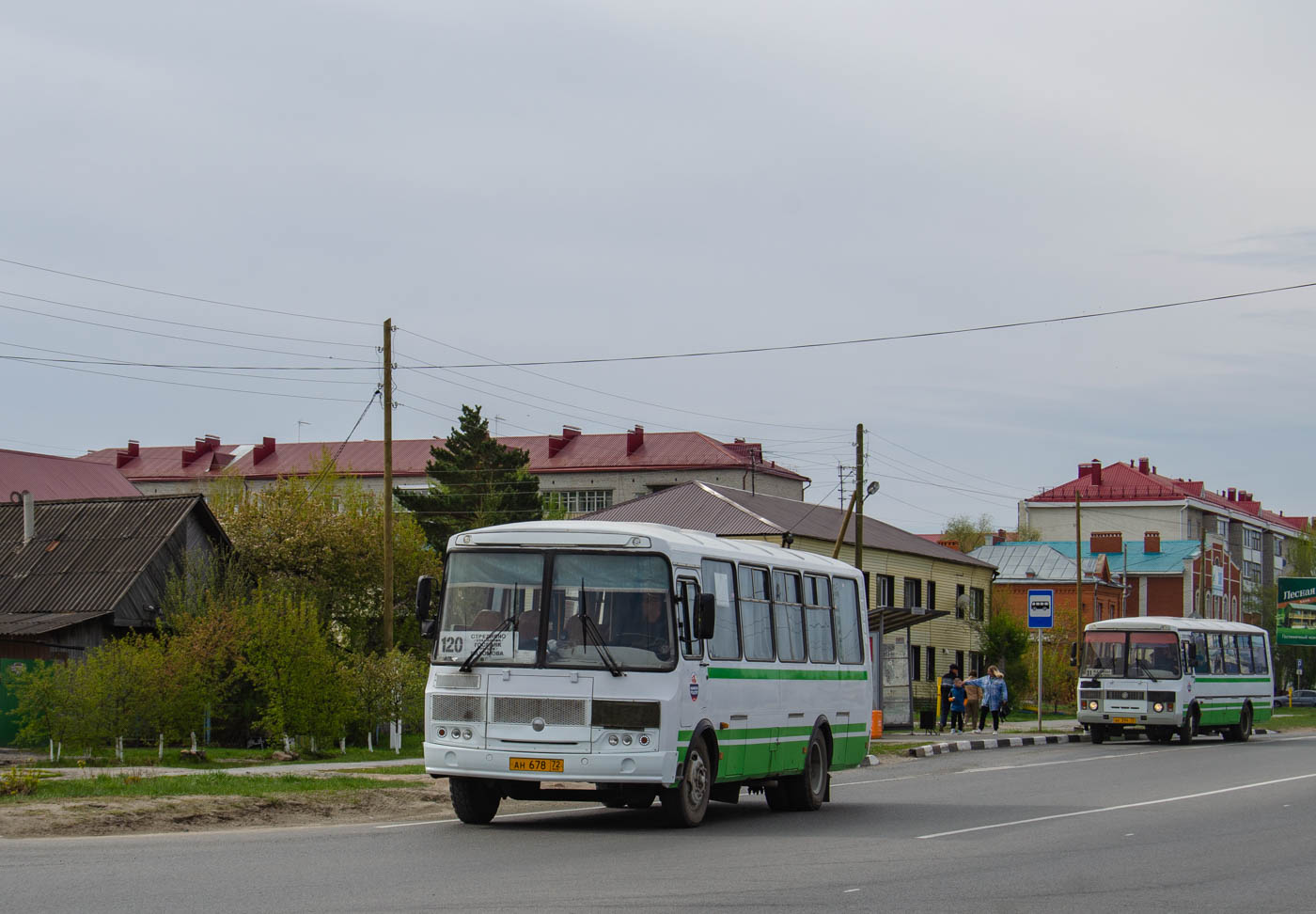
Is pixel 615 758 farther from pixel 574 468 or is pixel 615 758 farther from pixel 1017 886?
pixel 574 468

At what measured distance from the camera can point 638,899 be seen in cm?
1050

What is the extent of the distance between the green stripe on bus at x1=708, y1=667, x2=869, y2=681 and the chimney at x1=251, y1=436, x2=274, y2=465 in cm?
9134

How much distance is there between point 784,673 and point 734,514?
39.2 meters

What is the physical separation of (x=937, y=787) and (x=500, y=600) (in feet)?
32.0

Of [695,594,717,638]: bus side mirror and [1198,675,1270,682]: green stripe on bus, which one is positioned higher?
[695,594,717,638]: bus side mirror

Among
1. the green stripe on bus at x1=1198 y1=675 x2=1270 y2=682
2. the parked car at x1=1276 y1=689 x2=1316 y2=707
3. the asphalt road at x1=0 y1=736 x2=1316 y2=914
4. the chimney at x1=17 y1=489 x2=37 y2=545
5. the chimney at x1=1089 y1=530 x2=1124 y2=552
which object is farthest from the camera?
the chimney at x1=1089 y1=530 x2=1124 y2=552

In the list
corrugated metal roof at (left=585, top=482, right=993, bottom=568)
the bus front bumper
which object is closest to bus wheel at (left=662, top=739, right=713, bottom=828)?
the bus front bumper

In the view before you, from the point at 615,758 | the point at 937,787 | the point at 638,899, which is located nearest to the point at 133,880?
the point at 638,899

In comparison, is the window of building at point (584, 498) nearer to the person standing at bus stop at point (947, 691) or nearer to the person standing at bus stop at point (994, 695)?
the person standing at bus stop at point (947, 691)

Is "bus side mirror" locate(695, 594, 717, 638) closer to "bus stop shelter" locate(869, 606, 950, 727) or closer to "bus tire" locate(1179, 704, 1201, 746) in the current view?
"bus tire" locate(1179, 704, 1201, 746)

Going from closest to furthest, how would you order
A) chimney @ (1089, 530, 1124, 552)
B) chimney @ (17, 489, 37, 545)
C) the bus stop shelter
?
1. chimney @ (17, 489, 37, 545)
2. the bus stop shelter
3. chimney @ (1089, 530, 1124, 552)

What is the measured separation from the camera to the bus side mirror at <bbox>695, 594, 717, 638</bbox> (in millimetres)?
15047

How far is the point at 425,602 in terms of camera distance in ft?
50.1

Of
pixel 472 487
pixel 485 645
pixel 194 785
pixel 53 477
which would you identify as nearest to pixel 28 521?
pixel 53 477
